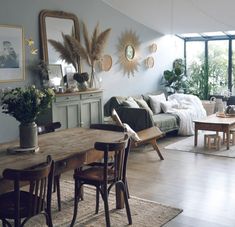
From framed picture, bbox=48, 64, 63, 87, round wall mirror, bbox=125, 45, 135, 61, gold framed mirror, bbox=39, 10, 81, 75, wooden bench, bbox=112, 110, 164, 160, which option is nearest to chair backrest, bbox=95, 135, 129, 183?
wooden bench, bbox=112, 110, 164, 160

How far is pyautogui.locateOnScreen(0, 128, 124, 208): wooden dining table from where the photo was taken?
2.99 m

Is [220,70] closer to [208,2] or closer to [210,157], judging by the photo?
[208,2]

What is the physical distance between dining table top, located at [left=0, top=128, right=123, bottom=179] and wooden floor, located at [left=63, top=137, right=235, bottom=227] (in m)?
0.95

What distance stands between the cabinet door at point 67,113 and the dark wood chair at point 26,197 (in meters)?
3.00

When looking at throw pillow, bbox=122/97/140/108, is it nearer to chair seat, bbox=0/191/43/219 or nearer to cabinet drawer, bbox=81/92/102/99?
cabinet drawer, bbox=81/92/102/99

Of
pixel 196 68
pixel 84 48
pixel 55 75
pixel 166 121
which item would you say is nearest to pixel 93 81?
pixel 84 48

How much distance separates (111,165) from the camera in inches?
158

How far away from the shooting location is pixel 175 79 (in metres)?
9.40

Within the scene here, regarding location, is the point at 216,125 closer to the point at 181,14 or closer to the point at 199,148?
the point at 199,148

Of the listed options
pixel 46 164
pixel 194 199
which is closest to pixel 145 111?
pixel 194 199

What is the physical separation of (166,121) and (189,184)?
2.77m

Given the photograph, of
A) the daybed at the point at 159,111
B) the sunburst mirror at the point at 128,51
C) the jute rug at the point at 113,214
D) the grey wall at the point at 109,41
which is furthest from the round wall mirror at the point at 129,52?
the jute rug at the point at 113,214

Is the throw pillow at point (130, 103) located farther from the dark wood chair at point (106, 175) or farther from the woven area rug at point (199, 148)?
the dark wood chair at point (106, 175)

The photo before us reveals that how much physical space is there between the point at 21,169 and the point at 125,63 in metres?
5.71
